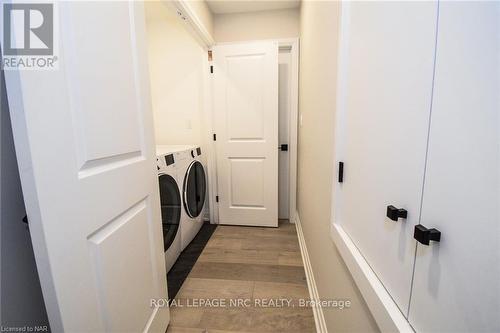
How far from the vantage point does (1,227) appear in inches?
23.4

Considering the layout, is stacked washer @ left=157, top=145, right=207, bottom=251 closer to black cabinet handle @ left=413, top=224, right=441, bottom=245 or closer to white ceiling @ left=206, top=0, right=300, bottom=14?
white ceiling @ left=206, top=0, right=300, bottom=14

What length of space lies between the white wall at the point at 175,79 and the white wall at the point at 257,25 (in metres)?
0.34

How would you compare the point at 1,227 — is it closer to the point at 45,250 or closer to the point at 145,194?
the point at 45,250

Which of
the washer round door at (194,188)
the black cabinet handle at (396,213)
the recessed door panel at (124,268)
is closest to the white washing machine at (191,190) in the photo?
the washer round door at (194,188)

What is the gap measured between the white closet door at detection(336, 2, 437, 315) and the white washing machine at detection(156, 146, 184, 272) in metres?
1.24

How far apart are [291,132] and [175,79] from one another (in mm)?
1459

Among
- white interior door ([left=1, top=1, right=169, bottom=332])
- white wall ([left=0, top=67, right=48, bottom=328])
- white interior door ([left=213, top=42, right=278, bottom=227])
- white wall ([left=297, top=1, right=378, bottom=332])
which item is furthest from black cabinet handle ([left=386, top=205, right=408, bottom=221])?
white interior door ([left=213, top=42, right=278, bottom=227])

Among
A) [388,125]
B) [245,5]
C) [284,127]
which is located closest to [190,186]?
[284,127]

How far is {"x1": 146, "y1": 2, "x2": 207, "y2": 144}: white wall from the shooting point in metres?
2.34

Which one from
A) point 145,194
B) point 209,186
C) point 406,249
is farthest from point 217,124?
point 406,249

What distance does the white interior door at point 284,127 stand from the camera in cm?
244

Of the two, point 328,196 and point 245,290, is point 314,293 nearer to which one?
point 245,290

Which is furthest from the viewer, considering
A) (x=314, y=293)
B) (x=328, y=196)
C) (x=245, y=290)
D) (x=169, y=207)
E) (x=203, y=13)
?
(x=203, y=13)

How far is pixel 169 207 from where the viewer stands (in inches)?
64.4
